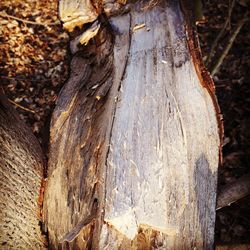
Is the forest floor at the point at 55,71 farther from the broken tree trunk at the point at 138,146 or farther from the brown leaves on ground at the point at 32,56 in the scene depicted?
the broken tree trunk at the point at 138,146

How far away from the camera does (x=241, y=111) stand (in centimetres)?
347

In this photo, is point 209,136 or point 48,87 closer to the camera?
point 209,136

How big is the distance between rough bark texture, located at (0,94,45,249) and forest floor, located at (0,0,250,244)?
4.14 ft

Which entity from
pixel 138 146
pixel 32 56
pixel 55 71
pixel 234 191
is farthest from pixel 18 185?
pixel 32 56

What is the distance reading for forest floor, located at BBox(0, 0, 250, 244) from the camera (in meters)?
3.16

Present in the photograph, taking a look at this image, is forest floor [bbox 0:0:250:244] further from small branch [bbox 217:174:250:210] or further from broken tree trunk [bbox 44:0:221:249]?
broken tree trunk [bbox 44:0:221:249]

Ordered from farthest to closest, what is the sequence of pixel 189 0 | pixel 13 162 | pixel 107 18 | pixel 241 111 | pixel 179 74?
pixel 241 111, pixel 189 0, pixel 107 18, pixel 179 74, pixel 13 162

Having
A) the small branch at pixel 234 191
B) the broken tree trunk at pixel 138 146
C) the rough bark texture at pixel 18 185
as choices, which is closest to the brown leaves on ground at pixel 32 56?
the broken tree trunk at pixel 138 146

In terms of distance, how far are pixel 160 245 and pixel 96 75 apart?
1223 millimetres

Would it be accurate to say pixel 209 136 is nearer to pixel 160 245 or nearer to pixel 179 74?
pixel 179 74

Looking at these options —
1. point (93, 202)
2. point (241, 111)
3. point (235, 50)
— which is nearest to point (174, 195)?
point (93, 202)

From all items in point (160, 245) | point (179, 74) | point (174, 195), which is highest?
point (179, 74)

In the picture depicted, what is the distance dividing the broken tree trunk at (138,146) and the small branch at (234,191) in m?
0.37

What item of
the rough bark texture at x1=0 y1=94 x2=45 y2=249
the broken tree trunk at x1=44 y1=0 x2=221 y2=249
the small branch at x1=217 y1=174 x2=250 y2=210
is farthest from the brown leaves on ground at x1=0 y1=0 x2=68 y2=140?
the small branch at x1=217 y1=174 x2=250 y2=210
